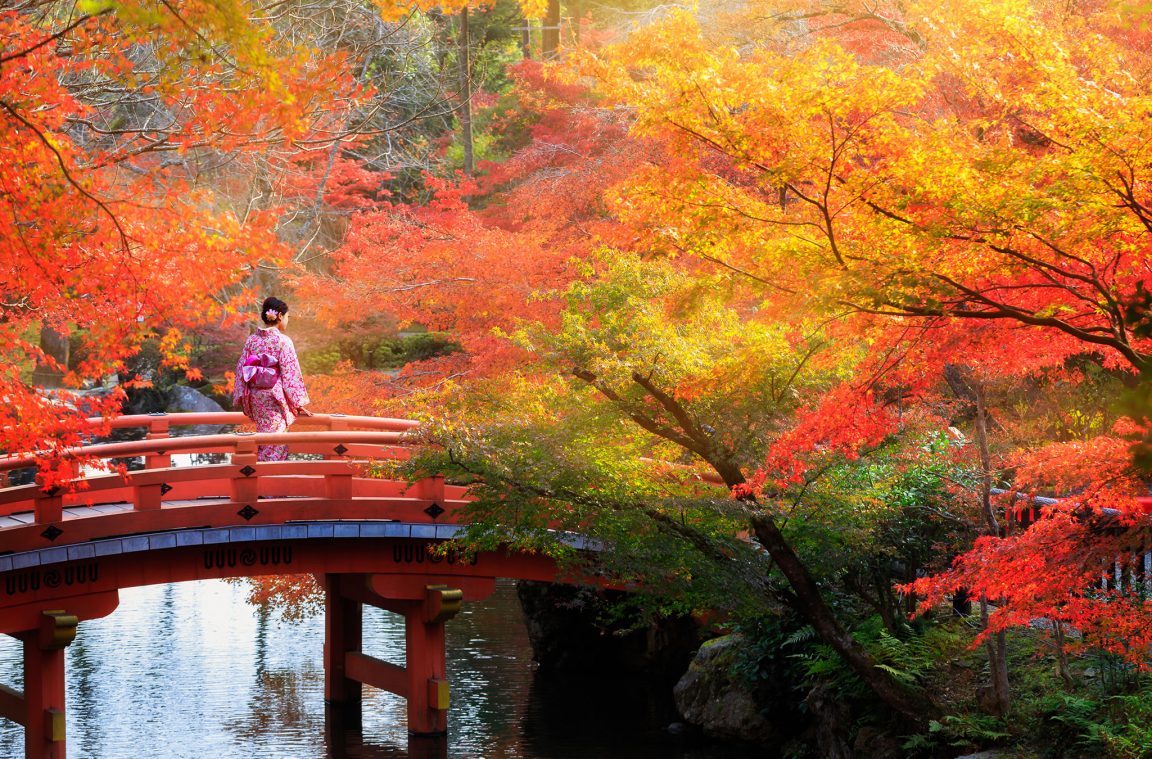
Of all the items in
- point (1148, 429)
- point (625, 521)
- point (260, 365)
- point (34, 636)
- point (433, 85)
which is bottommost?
point (34, 636)

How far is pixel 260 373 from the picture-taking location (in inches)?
442

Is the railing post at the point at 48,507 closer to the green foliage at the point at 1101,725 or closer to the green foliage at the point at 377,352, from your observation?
the green foliage at the point at 1101,725

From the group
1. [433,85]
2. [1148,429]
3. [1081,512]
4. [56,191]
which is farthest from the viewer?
[433,85]

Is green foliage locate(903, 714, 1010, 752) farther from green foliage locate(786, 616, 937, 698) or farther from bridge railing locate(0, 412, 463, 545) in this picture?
bridge railing locate(0, 412, 463, 545)

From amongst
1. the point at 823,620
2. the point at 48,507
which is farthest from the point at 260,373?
the point at 823,620

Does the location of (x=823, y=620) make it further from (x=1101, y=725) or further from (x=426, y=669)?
(x=426, y=669)

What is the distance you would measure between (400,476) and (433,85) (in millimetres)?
14760

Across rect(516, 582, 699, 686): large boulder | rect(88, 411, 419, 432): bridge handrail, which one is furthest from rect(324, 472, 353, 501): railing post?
rect(516, 582, 699, 686): large boulder

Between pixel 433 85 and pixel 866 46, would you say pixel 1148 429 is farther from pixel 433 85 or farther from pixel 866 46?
pixel 433 85

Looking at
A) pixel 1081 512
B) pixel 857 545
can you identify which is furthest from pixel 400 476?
pixel 1081 512

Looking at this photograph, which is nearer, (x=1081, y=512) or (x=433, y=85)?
(x=1081, y=512)

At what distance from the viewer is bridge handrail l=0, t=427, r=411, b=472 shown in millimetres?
9680

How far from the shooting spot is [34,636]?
1023 cm

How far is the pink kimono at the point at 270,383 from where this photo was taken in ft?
36.5
